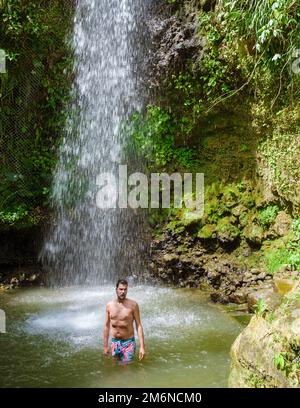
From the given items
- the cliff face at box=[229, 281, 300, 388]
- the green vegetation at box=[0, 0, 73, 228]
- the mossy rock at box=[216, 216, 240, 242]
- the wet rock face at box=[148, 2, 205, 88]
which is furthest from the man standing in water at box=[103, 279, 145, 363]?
the wet rock face at box=[148, 2, 205, 88]

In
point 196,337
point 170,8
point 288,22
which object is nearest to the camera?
point 196,337

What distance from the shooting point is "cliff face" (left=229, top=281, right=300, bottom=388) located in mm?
3326

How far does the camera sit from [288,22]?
6184 millimetres

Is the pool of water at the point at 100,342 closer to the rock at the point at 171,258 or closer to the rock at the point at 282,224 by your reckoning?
the rock at the point at 171,258

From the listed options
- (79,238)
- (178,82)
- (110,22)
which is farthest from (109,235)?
(110,22)

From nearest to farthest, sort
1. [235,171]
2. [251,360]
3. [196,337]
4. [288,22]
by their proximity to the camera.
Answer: [251,360] < [196,337] < [288,22] < [235,171]

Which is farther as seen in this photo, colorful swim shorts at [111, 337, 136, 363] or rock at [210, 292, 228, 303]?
rock at [210, 292, 228, 303]

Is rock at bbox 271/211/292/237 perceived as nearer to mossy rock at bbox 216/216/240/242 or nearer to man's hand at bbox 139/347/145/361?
mossy rock at bbox 216/216/240/242

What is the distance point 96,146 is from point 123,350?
550 centimetres

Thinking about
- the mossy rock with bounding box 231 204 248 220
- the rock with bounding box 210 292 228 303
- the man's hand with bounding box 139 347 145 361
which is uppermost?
the mossy rock with bounding box 231 204 248 220

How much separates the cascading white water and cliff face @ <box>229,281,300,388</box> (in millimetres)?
5083

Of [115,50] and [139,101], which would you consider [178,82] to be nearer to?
[139,101]

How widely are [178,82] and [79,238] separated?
152 inches

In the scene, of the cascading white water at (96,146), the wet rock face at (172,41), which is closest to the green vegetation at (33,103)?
the cascading white water at (96,146)
